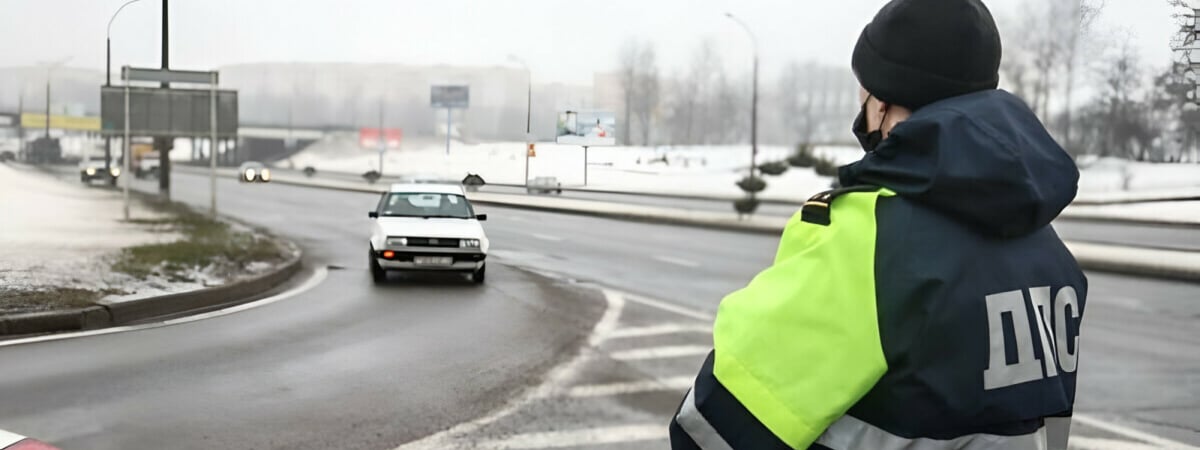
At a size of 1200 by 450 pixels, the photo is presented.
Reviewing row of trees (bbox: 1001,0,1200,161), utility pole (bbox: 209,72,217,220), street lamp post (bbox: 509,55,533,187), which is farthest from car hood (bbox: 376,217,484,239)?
row of trees (bbox: 1001,0,1200,161)

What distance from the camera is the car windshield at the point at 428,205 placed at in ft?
20.0

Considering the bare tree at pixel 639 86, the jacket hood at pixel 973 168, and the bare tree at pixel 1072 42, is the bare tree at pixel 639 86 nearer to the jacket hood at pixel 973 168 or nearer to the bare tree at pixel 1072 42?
the bare tree at pixel 1072 42

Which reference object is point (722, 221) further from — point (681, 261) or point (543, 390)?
point (543, 390)

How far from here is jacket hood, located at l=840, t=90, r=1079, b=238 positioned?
1293mm

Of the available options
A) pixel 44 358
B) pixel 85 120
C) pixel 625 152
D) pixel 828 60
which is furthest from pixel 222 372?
pixel 828 60

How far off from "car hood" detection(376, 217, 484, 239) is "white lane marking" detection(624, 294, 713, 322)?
6.24ft

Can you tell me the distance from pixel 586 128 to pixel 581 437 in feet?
4.76

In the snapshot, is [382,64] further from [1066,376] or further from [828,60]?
[1066,376]

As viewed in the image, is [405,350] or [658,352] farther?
[658,352]

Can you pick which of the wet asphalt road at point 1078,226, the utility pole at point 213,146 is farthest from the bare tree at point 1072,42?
the utility pole at point 213,146

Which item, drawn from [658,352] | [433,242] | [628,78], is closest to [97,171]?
[433,242]

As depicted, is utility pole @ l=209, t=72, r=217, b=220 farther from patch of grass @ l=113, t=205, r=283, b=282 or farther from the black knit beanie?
the black knit beanie

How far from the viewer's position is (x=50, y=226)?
5.13 metres

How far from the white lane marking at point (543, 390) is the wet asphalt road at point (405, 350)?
0.10 m
